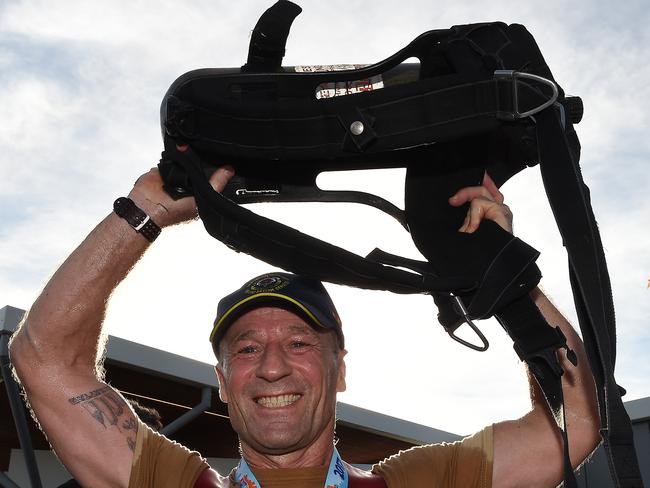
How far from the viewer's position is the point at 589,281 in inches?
68.7

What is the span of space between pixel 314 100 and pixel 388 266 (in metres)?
0.49

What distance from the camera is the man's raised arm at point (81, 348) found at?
8.50ft

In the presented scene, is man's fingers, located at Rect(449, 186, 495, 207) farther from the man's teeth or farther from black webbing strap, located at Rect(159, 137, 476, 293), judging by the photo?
the man's teeth

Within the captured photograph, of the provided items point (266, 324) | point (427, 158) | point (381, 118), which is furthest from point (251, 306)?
point (381, 118)

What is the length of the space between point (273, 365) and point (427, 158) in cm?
86

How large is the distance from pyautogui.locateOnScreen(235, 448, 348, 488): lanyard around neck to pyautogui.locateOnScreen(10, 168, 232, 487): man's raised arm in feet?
1.23

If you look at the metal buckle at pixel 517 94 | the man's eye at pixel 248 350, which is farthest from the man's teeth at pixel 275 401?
the metal buckle at pixel 517 94

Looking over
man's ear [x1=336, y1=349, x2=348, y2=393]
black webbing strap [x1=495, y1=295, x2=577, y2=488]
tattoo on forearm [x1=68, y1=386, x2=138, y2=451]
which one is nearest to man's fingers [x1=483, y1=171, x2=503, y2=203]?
black webbing strap [x1=495, y1=295, x2=577, y2=488]

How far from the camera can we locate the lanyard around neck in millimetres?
2572

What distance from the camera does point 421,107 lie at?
182 cm

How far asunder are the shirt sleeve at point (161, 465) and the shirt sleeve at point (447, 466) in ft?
2.09

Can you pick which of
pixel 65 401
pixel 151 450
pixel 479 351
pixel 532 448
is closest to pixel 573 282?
pixel 479 351

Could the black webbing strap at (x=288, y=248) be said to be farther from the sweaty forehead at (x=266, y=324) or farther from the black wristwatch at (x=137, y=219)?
the sweaty forehead at (x=266, y=324)

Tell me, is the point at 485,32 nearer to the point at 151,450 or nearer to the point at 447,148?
the point at 447,148
